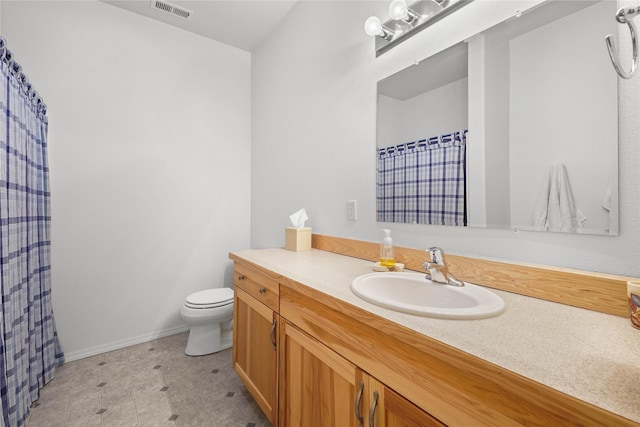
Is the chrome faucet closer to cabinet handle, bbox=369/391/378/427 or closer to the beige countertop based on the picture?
the beige countertop

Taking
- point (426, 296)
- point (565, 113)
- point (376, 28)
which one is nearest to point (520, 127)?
point (565, 113)

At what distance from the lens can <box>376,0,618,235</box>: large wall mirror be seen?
79cm

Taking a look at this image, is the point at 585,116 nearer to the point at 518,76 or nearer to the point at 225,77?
the point at 518,76

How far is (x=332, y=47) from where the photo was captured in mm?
1763

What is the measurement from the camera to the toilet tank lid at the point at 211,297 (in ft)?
6.57

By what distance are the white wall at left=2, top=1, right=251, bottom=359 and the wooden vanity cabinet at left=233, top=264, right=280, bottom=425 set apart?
108cm

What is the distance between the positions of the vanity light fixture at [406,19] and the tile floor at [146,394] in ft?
6.67

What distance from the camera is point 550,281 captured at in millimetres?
818

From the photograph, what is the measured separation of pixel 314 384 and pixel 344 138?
129 centimetres

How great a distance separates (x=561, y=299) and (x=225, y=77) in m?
2.87

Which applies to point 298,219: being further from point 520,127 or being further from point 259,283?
point 520,127

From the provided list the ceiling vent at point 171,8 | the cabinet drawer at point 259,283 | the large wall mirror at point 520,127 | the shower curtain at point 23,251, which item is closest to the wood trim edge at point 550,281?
the large wall mirror at point 520,127

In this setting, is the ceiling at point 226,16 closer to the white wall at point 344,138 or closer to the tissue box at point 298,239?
the white wall at point 344,138

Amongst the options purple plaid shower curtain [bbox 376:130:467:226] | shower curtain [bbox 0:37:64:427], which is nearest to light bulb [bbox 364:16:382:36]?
purple plaid shower curtain [bbox 376:130:467:226]
